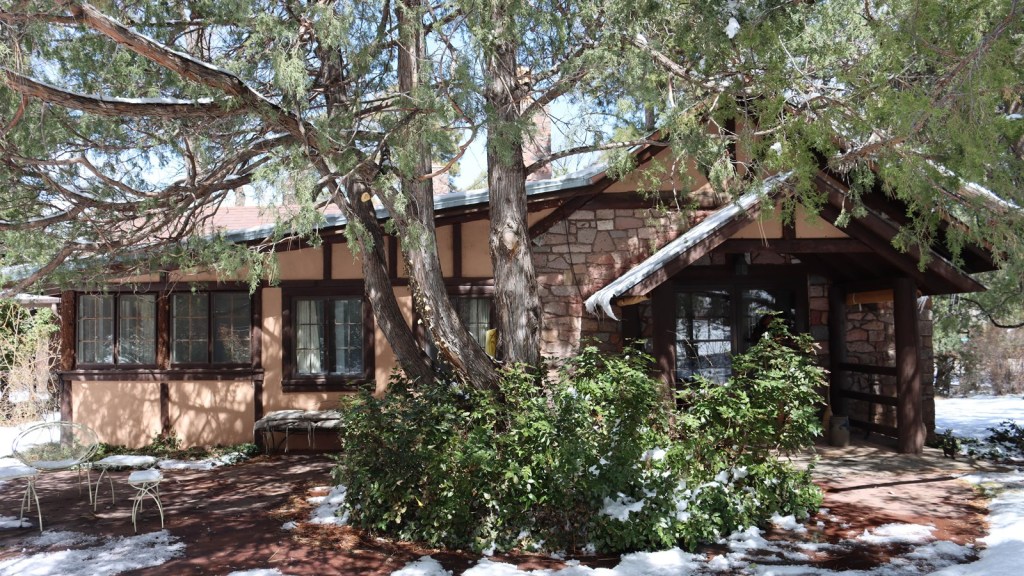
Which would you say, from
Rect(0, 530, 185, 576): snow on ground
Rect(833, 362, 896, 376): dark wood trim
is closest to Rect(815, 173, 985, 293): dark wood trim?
Rect(833, 362, 896, 376): dark wood trim

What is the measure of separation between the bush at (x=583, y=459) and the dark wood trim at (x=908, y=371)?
3.07 m

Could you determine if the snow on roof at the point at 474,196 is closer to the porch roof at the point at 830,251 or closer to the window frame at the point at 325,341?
the window frame at the point at 325,341

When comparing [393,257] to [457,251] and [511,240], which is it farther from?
[511,240]

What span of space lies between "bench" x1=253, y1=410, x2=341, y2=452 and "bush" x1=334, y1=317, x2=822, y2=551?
318 centimetres

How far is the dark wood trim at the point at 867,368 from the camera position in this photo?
30.1 feet

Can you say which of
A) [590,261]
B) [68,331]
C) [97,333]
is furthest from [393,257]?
[68,331]

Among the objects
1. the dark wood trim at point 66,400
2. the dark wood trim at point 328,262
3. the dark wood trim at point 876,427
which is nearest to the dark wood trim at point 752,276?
the dark wood trim at point 876,427

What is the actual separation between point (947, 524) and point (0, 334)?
13.2 m

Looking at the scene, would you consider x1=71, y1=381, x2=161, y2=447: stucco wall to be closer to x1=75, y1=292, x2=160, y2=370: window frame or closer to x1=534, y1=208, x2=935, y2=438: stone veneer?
x1=75, y1=292, x2=160, y2=370: window frame

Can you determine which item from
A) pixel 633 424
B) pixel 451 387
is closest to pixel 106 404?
pixel 451 387

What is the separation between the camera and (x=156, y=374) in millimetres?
10305

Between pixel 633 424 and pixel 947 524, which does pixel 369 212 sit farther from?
pixel 947 524

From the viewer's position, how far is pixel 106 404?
10.4 meters

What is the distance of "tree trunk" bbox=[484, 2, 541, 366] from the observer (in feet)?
21.1
